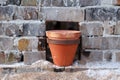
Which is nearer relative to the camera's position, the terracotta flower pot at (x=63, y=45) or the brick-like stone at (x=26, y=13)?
the terracotta flower pot at (x=63, y=45)

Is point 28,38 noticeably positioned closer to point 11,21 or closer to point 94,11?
point 11,21

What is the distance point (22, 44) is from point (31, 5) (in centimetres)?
46

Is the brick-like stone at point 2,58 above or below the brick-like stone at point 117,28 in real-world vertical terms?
below

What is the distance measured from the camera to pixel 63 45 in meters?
2.86

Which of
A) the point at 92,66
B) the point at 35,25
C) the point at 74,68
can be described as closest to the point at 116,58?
the point at 92,66

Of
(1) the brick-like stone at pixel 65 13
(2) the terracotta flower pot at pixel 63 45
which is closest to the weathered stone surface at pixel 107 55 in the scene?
(2) the terracotta flower pot at pixel 63 45

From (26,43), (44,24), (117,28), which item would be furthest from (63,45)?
(117,28)

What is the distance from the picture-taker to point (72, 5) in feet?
9.95

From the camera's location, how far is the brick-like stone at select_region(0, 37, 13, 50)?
3043mm

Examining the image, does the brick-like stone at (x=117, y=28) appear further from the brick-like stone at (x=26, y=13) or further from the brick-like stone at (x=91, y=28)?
the brick-like stone at (x=26, y=13)

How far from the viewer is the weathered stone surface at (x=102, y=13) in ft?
9.86

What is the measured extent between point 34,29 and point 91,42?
0.67m

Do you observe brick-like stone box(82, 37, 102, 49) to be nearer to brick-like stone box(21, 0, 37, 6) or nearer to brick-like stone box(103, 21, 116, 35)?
brick-like stone box(103, 21, 116, 35)

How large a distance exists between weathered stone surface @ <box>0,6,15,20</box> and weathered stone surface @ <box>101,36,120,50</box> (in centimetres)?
109
